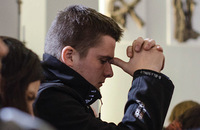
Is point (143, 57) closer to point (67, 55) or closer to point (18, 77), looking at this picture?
point (67, 55)

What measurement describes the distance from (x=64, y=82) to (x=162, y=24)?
2.57m

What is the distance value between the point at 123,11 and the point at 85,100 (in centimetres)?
225

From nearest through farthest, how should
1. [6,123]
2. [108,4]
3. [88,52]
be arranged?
1. [6,123]
2. [88,52]
3. [108,4]

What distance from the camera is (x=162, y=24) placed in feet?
11.5

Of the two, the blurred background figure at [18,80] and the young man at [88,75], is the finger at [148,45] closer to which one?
the young man at [88,75]

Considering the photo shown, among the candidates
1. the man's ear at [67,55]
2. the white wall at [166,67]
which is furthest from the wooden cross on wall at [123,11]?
the man's ear at [67,55]

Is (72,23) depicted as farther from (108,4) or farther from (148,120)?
(108,4)

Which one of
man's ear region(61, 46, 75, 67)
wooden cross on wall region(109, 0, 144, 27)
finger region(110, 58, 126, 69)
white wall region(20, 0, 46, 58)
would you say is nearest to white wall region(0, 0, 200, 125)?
wooden cross on wall region(109, 0, 144, 27)

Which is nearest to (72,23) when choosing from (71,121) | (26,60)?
(71,121)

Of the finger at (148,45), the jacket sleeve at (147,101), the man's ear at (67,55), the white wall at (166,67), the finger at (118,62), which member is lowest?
the white wall at (166,67)

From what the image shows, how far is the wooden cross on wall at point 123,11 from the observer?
3.27 meters

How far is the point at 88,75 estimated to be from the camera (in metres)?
1.16

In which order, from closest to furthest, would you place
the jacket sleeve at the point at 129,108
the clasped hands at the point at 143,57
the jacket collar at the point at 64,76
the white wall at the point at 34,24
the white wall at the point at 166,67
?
the jacket sleeve at the point at 129,108
the jacket collar at the point at 64,76
the clasped hands at the point at 143,57
the white wall at the point at 34,24
the white wall at the point at 166,67

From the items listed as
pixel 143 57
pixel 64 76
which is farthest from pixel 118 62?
pixel 64 76
